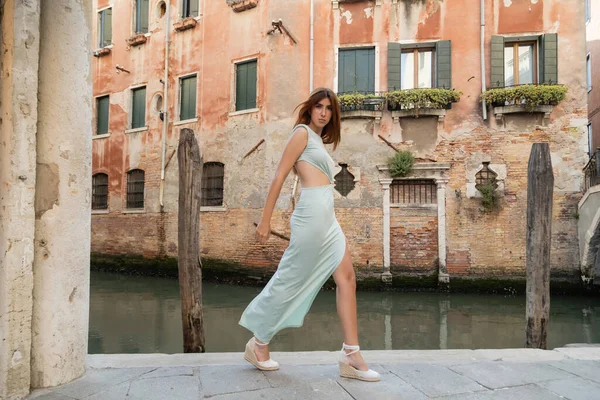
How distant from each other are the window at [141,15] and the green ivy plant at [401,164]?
8.72 meters

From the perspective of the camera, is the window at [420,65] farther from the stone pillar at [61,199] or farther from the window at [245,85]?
the stone pillar at [61,199]

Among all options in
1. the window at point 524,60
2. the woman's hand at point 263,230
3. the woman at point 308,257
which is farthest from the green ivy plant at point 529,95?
the woman's hand at point 263,230

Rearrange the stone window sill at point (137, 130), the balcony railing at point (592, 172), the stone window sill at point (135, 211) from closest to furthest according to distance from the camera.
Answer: the balcony railing at point (592, 172), the stone window sill at point (135, 211), the stone window sill at point (137, 130)

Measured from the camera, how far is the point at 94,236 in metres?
14.5

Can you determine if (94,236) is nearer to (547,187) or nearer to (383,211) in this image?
(383,211)

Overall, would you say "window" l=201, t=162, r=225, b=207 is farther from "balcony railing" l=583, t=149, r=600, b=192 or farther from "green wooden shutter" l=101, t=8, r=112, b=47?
"balcony railing" l=583, t=149, r=600, b=192

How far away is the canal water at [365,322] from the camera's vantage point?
5829mm

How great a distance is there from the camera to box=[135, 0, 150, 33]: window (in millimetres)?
13875

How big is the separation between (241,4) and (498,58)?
6.29 m

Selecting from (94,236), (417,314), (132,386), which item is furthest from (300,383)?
(94,236)

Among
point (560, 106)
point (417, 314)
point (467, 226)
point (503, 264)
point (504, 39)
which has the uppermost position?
point (504, 39)

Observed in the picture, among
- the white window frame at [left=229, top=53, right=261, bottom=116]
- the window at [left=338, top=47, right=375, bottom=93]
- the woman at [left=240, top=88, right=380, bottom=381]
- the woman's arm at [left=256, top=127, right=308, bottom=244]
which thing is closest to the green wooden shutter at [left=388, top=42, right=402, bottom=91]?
the window at [left=338, top=47, right=375, bottom=93]

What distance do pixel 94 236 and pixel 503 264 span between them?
38.7ft

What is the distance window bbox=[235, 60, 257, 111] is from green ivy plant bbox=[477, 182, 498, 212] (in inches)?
229
